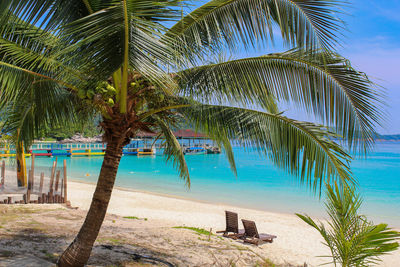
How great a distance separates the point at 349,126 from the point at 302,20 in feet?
4.32

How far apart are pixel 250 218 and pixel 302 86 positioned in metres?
12.8

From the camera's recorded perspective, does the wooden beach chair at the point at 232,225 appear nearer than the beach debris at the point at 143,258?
No

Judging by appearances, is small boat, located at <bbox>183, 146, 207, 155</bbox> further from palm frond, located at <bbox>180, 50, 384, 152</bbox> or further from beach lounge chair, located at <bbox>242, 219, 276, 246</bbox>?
palm frond, located at <bbox>180, 50, 384, 152</bbox>

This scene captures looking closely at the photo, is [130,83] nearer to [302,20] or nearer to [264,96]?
[264,96]

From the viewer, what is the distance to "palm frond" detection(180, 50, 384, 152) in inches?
155

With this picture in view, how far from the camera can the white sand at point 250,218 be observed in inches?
370

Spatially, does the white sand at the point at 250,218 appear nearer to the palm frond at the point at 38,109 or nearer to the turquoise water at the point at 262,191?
the turquoise water at the point at 262,191

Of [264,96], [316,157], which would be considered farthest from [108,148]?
[316,157]

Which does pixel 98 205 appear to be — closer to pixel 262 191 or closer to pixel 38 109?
pixel 38 109

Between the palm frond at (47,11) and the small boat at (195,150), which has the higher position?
the palm frond at (47,11)

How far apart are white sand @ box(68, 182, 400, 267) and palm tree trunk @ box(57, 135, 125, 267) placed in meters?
3.57

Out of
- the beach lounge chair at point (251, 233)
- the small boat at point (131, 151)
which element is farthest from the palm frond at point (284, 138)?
the small boat at point (131, 151)

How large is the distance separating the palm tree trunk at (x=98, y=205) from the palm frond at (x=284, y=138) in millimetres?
1075

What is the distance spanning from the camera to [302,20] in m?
3.88
